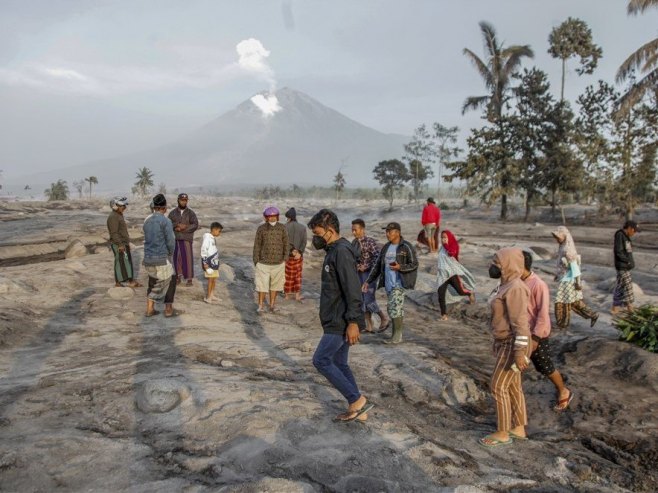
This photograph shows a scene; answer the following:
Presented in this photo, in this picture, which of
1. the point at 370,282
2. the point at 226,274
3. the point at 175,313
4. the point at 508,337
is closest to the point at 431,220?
the point at 226,274

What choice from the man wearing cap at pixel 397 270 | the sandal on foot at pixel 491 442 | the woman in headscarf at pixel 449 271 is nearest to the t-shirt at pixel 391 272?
the man wearing cap at pixel 397 270

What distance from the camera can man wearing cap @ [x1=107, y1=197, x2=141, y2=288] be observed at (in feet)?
26.2

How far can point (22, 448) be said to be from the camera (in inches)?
121

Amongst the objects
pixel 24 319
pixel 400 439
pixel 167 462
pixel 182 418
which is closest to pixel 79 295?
pixel 24 319

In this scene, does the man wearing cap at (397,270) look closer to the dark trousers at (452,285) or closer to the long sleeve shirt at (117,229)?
the dark trousers at (452,285)

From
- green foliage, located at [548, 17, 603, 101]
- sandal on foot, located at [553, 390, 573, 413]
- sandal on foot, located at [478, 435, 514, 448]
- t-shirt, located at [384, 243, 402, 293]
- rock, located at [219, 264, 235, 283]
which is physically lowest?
sandal on foot, located at [553, 390, 573, 413]

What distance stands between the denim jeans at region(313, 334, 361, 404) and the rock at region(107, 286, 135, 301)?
5414mm

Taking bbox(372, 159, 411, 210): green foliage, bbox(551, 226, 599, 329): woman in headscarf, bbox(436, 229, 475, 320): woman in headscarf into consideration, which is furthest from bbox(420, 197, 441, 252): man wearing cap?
bbox(372, 159, 411, 210): green foliage

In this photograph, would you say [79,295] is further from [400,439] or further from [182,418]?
[400,439]

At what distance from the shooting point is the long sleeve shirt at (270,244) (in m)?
7.46

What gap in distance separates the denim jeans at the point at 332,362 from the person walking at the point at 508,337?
111 cm

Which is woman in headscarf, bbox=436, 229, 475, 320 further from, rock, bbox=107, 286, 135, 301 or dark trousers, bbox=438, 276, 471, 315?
rock, bbox=107, 286, 135, 301

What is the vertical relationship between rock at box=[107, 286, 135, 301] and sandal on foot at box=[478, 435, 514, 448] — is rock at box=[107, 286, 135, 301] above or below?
above

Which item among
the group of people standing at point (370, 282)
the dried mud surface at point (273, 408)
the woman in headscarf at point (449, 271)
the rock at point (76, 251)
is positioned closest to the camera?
the dried mud surface at point (273, 408)
